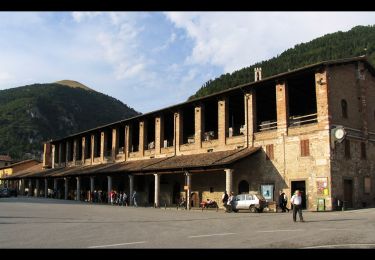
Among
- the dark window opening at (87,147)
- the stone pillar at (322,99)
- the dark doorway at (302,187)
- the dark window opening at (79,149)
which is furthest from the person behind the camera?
the dark window opening at (79,149)

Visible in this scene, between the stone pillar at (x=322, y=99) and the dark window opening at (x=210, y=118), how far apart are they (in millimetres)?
10621

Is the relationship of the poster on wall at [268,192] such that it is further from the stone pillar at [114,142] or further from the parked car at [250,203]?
the stone pillar at [114,142]

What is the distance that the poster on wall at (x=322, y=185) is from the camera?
2919 centimetres

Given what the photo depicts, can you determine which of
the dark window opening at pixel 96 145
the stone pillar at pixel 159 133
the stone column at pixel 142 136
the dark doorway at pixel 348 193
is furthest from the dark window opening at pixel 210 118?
the dark window opening at pixel 96 145

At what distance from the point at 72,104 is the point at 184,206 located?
129m

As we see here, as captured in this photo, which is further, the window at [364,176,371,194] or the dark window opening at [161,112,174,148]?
the dark window opening at [161,112,174,148]

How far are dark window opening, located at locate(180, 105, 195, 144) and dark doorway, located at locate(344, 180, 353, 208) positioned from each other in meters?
16.3

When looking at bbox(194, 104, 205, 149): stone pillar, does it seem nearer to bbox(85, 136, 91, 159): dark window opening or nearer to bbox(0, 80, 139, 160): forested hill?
bbox(85, 136, 91, 159): dark window opening

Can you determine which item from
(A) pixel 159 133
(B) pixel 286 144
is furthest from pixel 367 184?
(A) pixel 159 133

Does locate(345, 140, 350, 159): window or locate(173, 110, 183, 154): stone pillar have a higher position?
locate(173, 110, 183, 154): stone pillar

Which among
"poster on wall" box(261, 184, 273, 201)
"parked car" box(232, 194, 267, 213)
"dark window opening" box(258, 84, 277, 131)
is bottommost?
"parked car" box(232, 194, 267, 213)

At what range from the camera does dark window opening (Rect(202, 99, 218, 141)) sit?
40.2 meters

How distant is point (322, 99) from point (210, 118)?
52.9ft

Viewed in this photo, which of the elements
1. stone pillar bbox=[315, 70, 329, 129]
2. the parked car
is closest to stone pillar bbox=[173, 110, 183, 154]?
the parked car
